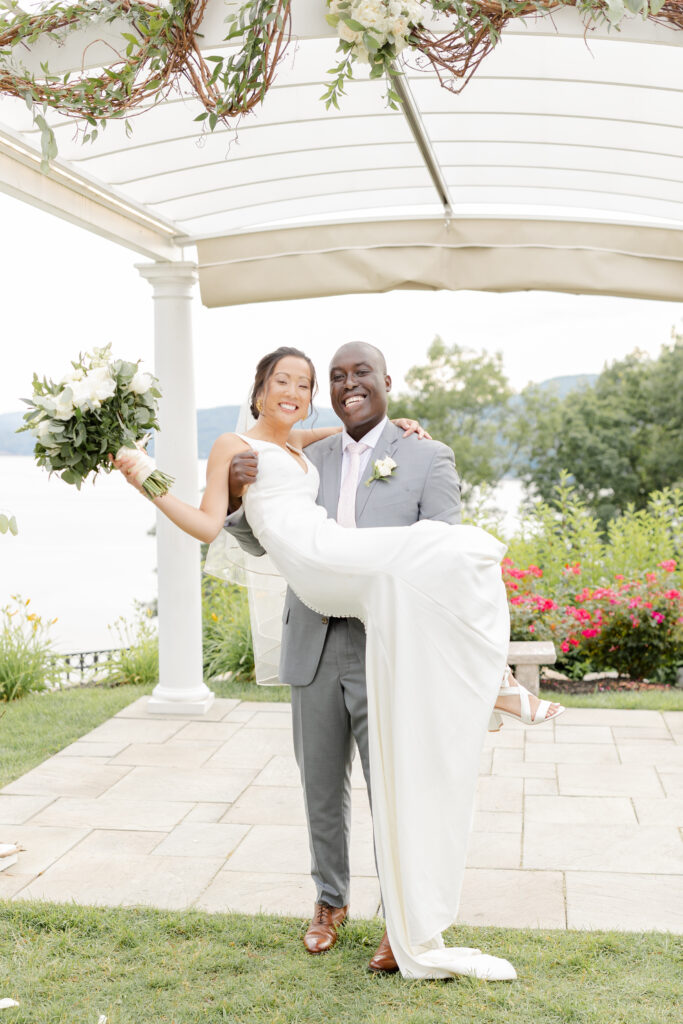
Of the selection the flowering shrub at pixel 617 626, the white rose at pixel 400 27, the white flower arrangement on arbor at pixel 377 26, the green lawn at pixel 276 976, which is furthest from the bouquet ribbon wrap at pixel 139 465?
the flowering shrub at pixel 617 626

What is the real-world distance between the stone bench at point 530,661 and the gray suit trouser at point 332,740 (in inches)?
140

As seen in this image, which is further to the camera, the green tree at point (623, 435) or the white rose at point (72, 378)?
the green tree at point (623, 435)

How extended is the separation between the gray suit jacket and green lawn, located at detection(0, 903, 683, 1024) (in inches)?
36.3

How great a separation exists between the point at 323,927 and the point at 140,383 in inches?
74.8

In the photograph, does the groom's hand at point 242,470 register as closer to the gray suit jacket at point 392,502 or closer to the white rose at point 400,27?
the gray suit jacket at point 392,502

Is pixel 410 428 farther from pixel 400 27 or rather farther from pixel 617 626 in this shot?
pixel 617 626

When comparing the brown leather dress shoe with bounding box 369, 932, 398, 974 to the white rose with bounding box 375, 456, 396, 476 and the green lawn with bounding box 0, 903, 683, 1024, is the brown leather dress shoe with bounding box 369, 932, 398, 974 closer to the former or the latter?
the green lawn with bounding box 0, 903, 683, 1024

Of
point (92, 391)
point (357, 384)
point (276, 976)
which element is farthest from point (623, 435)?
point (92, 391)

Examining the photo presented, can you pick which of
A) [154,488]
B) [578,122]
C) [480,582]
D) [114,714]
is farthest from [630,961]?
[114,714]

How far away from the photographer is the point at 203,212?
223 inches

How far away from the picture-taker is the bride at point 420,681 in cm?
308

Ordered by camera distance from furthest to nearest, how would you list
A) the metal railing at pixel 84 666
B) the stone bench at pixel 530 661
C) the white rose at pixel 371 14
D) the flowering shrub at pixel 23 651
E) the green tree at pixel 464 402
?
1. the green tree at pixel 464 402
2. the metal railing at pixel 84 666
3. the flowering shrub at pixel 23 651
4. the stone bench at pixel 530 661
5. the white rose at pixel 371 14

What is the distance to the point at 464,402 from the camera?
34719 mm

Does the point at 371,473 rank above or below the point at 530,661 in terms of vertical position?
above
